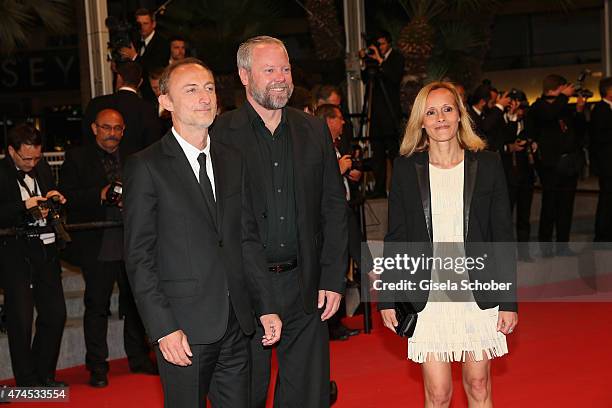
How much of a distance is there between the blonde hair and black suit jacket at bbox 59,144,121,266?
2788mm

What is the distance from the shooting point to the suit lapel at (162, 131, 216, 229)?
371 cm

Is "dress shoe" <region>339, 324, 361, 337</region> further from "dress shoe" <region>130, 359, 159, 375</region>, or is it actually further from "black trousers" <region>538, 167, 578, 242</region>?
"black trousers" <region>538, 167, 578, 242</region>

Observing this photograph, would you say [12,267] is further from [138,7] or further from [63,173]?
[138,7]

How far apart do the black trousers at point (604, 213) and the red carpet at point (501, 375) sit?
181 centimetres

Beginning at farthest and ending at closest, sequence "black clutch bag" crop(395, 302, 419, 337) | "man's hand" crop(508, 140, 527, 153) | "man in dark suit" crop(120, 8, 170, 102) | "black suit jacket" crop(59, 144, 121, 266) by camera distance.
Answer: "man's hand" crop(508, 140, 527, 153) → "man in dark suit" crop(120, 8, 170, 102) → "black suit jacket" crop(59, 144, 121, 266) → "black clutch bag" crop(395, 302, 419, 337)

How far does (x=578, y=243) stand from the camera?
10281 millimetres

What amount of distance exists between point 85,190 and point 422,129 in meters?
2.90

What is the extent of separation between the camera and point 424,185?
4336 millimetres

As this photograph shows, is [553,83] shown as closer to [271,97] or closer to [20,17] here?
[20,17]

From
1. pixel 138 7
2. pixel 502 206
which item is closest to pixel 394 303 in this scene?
pixel 502 206

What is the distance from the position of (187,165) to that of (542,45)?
19.8 meters

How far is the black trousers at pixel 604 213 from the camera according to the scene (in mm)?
9727

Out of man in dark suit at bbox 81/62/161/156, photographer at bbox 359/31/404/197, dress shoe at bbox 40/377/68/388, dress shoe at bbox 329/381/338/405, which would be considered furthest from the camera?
photographer at bbox 359/31/404/197

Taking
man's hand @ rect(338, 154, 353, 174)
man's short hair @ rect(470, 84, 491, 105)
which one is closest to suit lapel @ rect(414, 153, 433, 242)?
man's hand @ rect(338, 154, 353, 174)
